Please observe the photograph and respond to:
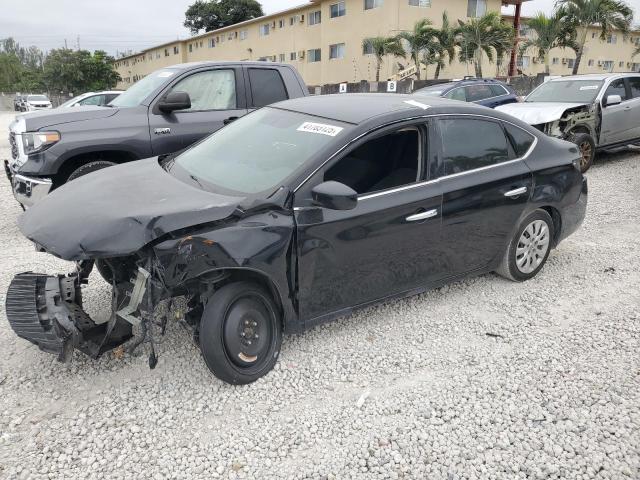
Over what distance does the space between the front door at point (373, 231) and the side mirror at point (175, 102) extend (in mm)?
2870

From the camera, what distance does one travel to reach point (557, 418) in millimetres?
2871

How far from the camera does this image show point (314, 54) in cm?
3566

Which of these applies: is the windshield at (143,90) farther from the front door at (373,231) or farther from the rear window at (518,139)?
the rear window at (518,139)

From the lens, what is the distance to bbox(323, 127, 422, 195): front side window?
3.55 meters

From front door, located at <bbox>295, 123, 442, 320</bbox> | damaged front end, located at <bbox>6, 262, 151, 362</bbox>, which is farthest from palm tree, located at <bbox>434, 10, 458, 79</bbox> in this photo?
damaged front end, located at <bbox>6, 262, 151, 362</bbox>

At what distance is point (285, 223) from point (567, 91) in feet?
29.5

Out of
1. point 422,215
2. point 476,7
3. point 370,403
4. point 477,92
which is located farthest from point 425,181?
point 476,7

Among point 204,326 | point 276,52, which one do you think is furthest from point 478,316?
point 276,52

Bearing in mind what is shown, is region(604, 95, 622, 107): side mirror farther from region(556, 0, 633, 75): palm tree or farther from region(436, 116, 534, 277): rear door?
region(556, 0, 633, 75): palm tree

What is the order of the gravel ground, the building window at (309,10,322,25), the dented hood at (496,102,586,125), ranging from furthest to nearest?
the building window at (309,10,322,25) → the dented hood at (496,102,586,125) → the gravel ground

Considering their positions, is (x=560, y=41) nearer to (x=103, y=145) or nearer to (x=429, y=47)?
(x=429, y=47)

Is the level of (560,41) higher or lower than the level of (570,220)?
higher

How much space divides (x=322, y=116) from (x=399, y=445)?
7.32ft

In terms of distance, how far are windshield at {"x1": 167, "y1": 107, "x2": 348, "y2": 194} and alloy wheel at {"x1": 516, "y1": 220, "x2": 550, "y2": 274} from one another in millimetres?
2046
